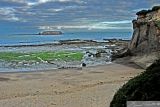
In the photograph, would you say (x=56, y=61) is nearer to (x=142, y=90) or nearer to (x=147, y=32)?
(x=147, y=32)

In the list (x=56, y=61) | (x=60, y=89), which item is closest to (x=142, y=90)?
(x=60, y=89)

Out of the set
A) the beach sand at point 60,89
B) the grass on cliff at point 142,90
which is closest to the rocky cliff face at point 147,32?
the beach sand at point 60,89

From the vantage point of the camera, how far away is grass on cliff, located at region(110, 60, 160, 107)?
931 cm

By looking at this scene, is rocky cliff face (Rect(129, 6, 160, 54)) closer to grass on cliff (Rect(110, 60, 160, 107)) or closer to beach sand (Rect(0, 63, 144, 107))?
beach sand (Rect(0, 63, 144, 107))

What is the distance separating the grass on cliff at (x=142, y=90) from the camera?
9.31 m

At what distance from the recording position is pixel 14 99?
799 inches

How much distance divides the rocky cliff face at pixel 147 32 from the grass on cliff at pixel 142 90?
90.8ft

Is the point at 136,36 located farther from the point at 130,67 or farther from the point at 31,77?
the point at 31,77

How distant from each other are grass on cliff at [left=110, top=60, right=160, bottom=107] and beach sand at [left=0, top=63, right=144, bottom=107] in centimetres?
761

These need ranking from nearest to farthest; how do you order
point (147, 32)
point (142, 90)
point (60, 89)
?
point (142, 90) < point (60, 89) < point (147, 32)

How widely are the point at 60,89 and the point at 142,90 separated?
47.6 feet

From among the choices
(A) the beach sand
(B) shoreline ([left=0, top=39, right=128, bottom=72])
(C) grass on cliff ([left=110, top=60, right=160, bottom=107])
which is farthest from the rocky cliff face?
(C) grass on cliff ([left=110, top=60, right=160, bottom=107])

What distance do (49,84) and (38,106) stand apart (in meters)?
8.23

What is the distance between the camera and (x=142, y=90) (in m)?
9.48
